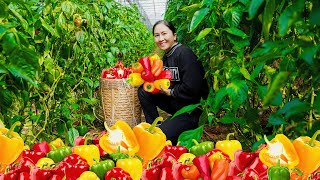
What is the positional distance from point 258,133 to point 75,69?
183 cm

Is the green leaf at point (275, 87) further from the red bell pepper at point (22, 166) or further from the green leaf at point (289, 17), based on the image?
the red bell pepper at point (22, 166)

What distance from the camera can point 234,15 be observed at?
1.99 meters

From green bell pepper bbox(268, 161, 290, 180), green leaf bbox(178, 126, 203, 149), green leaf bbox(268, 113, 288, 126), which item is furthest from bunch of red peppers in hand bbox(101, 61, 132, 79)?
green bell pepper bbox(268, 161, 290, 180)

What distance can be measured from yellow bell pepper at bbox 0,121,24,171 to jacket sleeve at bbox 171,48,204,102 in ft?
6.83

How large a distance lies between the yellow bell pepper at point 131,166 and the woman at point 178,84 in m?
2.03

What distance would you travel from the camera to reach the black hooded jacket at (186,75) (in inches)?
125

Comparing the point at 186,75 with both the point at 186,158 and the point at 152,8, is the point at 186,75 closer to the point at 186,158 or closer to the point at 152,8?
the point at 186,158

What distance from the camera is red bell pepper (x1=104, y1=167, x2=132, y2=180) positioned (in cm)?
104

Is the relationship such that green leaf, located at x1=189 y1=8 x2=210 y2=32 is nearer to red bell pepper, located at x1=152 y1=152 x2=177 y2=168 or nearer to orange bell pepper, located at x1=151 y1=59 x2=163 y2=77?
red bell pepper, located at x1=152 y1=152 x2=177 y2=168

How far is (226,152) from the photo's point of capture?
49.8 inches

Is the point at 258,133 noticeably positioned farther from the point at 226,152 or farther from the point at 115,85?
the point at 115,85

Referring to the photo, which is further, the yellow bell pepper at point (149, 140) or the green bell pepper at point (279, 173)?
the yellow bell pepper at point (149, 140)

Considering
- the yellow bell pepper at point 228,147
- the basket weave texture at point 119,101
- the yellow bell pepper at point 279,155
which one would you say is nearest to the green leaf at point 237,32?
the yellow bell pepper at point 228,147

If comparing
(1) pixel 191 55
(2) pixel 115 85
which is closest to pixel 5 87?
(1) pixel 191 55
